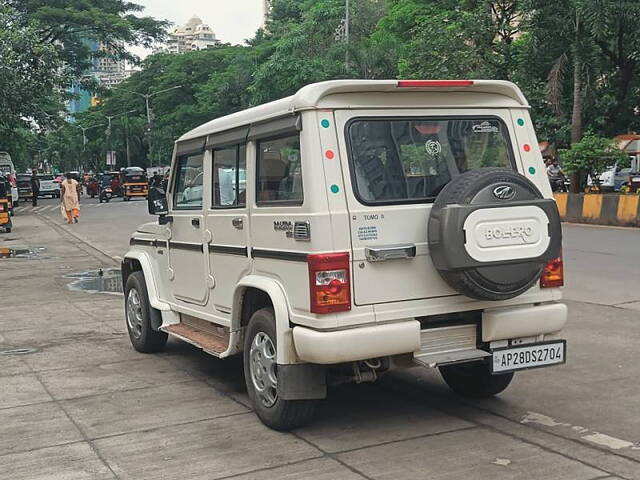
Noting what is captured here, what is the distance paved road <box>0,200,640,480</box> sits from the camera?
184 inches

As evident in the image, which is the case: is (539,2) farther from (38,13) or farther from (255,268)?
(38,13)

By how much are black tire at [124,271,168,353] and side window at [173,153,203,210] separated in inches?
44.9

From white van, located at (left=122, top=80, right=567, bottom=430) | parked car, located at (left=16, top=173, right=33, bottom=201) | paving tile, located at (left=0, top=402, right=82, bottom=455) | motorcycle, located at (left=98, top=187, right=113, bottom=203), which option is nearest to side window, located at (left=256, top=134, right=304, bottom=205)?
white van, located at (left=122, top=80, right=567, bottom=430)

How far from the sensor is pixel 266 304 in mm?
5641

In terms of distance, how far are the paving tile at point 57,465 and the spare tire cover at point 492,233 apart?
7.77 ft

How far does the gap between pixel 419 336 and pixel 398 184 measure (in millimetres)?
968

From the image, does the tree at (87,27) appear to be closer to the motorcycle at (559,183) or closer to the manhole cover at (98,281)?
the motorcycle at (559,183)

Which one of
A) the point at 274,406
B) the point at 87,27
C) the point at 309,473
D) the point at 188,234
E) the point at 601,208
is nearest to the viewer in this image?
the point at 309,473

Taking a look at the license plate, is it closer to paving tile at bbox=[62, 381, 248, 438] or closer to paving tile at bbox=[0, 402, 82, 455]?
paving tile at bbox=[62, 381, 248, 438]

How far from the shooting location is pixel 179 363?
7.54m

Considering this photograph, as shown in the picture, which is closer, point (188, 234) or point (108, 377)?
point (188, 234)

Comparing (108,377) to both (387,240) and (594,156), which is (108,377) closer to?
(387,240)

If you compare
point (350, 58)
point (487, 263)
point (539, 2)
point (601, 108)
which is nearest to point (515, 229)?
point (487, 263)

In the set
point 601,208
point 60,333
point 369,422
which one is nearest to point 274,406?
point 369,422
